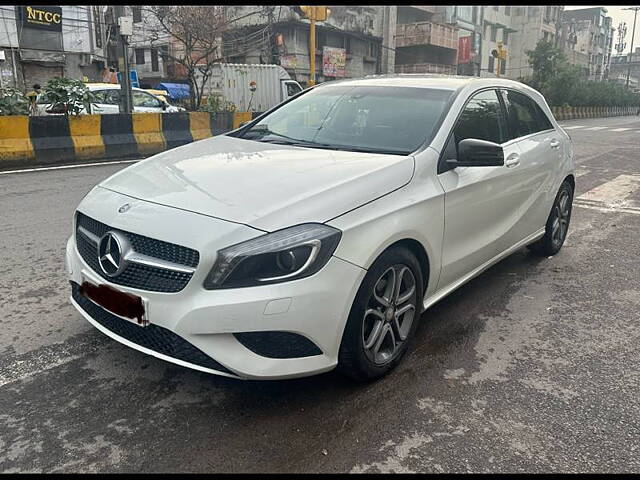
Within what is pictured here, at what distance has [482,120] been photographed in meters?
3.95

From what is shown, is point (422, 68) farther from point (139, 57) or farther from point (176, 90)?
point (139, 57)

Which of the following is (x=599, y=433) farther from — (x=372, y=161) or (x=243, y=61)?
(x=243, y=61)

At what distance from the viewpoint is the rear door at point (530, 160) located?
428 centimetres

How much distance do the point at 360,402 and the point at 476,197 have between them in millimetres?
1570

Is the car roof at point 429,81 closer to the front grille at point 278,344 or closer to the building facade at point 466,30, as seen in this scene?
the front grille at point 278,344

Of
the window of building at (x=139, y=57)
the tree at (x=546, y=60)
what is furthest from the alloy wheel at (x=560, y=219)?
the window of building at (x=139, y=57)

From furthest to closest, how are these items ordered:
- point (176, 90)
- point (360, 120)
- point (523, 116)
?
point (176, 90), point (523, 116), point (360, 120)

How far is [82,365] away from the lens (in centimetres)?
304

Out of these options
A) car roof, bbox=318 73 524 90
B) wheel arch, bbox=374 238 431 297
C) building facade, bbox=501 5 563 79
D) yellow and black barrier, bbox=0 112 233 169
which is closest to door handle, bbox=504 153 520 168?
car roof, bbox=318 73 524 90

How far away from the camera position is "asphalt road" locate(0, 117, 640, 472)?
238 cm

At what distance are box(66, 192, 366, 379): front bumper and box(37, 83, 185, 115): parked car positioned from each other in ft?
31.1

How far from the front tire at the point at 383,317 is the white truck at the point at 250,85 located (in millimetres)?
19941

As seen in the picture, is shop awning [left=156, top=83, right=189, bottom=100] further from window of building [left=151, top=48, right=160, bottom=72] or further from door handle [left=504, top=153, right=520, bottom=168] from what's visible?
door handle [left=504, top=153, right=520, bottom=168]

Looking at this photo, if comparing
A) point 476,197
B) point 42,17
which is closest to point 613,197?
point 476,197
